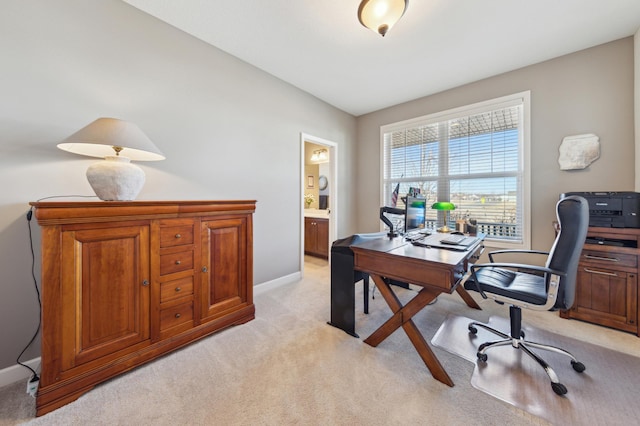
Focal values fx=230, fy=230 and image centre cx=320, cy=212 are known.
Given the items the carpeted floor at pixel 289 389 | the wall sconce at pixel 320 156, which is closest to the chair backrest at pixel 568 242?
the carpeted floor at pixel 289 389

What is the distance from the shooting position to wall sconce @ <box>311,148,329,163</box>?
4807 millimetres

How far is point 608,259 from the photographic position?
2.05m

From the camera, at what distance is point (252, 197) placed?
283 cm

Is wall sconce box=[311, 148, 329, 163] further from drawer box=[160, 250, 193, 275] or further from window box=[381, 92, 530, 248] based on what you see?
drawer box=[160, 250, 193, 275]

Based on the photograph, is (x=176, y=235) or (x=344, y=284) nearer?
(x=176, y=235)

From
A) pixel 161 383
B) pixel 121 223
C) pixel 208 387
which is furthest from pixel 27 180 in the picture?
pixel 208 387

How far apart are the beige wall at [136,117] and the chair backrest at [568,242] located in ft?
8.74

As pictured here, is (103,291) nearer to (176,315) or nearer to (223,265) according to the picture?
(176,315)

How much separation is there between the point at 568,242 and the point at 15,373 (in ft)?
11.8

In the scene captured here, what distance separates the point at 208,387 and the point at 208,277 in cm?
76

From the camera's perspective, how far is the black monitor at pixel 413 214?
2158 millimetres

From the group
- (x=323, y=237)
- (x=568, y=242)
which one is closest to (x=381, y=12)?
(x=568, y=242)

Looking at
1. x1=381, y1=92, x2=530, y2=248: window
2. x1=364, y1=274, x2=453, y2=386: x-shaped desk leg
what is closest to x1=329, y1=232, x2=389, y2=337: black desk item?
x1=364, y1=274, x2=453, y2=386: x-shaped desk leg

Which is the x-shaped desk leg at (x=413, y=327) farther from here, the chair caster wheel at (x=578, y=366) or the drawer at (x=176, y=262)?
the drawer at (x=176, y=262)
